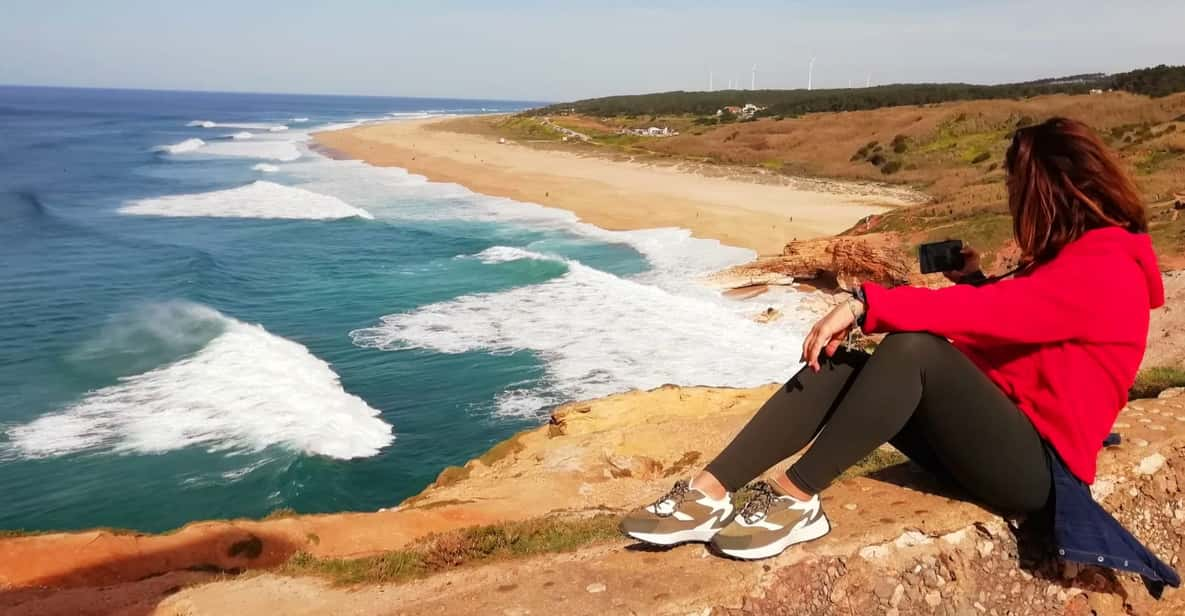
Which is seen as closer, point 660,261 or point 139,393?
point 139,393

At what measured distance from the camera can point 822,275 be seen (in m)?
17.1

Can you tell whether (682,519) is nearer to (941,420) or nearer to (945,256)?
(941,420)

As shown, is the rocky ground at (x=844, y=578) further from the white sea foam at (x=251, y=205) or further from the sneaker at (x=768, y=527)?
the white sea foam at (x=251, y=205)

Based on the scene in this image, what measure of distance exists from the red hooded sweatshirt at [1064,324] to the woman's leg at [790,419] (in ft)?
0.97

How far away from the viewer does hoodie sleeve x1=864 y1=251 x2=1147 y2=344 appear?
2.55 m

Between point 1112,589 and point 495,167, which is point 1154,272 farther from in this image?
point 495,167

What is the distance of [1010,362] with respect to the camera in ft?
9.17

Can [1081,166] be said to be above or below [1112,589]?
above

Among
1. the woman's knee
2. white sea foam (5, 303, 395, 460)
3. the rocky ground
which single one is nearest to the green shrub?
the rocky ground

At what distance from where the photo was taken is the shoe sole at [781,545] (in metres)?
2.99

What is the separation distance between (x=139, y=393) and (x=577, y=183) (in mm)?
26855

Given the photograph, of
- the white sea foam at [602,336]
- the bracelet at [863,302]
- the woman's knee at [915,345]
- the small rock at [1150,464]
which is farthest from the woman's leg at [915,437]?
the white sea foam at [602,336]

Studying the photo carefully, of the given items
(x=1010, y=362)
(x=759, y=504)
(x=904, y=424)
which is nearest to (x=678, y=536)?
(x=759, y=504)

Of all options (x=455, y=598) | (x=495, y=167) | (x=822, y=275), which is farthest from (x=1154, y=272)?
(x=495, y=167)
